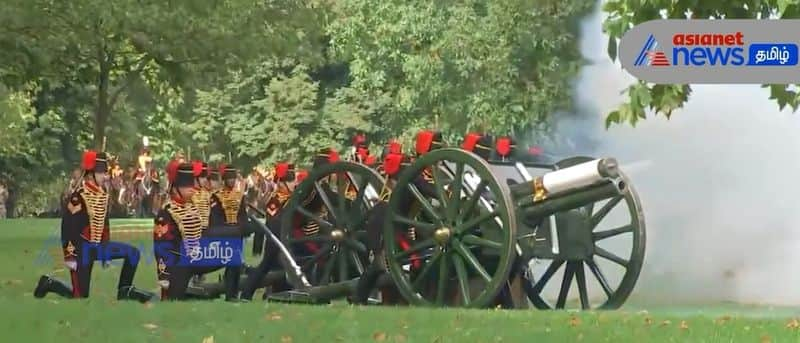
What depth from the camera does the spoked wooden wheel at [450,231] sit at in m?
13.1

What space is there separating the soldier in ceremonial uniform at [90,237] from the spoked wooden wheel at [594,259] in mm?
3536

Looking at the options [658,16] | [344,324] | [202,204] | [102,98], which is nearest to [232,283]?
[202,204]

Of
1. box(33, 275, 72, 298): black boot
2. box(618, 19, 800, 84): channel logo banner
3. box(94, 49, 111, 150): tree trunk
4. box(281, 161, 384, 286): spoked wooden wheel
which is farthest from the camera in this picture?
box(94, 49, 111, 150): tree trunk

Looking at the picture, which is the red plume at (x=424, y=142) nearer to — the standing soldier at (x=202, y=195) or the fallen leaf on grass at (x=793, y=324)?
the standing soldier at (x=202, y=195)

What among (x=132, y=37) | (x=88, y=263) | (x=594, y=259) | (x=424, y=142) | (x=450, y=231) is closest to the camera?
(x=450, y=231)

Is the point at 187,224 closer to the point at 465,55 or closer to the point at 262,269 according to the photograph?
the point at 262,269

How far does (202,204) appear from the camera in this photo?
1491 centimetres

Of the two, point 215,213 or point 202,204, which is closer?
point 202,204

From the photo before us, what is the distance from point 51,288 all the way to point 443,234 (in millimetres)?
3923

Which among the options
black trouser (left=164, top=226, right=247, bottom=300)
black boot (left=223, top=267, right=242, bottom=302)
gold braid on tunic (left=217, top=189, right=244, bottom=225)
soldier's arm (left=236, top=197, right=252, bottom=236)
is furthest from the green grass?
gold braid on tunic (left=217, top=189, right=244, bottom=225)

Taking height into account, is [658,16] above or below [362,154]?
above

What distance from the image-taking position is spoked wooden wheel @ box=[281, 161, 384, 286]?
48.9 feet

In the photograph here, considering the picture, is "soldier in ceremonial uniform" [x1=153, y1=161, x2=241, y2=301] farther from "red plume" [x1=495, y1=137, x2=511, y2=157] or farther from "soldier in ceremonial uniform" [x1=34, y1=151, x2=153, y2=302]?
"red plume" [x1=495, y1=137, x2=511, y2=157]

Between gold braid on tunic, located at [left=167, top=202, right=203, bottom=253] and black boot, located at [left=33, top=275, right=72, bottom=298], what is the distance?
1.25m
